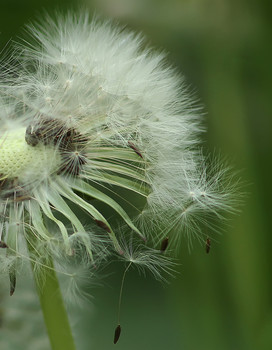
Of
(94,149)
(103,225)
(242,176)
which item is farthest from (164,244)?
(242,176)

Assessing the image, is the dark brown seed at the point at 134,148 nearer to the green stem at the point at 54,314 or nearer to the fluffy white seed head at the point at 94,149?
the fluffy white seed head at the point at 94,149

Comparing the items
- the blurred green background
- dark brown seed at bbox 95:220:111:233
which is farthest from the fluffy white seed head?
the blurred green background

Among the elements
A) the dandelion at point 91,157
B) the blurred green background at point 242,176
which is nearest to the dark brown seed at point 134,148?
the dandelion at point 91,157

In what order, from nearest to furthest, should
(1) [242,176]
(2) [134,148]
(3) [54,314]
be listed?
(3) [54,314] → (2) [134,148] → (1) [242,176]

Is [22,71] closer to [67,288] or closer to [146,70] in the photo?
[146,70]

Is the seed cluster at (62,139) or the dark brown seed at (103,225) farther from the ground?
the seed cluster at (62,139)

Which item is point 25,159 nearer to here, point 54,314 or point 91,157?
point 91,157
